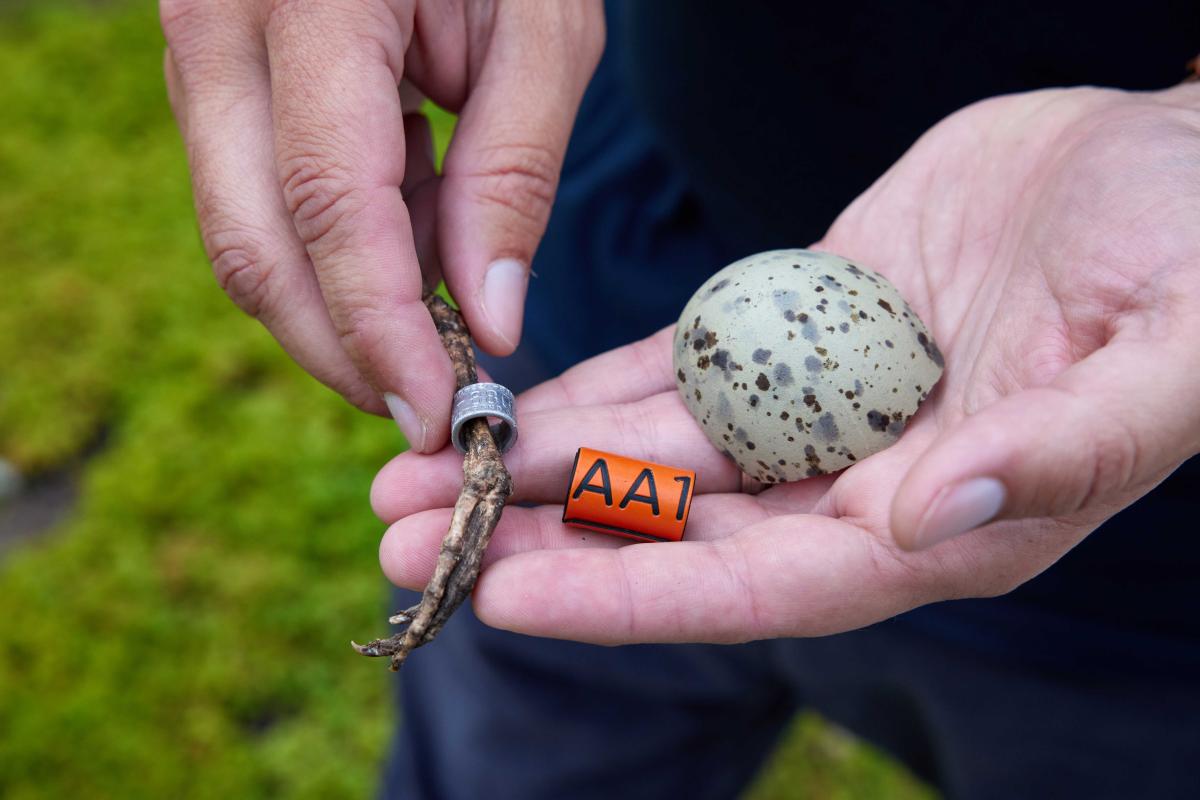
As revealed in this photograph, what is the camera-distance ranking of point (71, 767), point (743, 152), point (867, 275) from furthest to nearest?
point (71, 767)
point (743, 152)
point (867, 275)

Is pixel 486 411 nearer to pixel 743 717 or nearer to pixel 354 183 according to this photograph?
pixel 354 183

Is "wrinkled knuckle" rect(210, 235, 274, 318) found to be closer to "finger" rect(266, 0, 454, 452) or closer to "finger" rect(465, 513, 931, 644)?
"finger" rect(266, 0, 454, 452)

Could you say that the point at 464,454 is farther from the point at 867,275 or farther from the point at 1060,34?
the point at 1060,34

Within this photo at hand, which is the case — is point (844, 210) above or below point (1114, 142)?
below

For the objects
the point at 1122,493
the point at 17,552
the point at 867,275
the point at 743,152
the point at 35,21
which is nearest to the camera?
the point at 1122,493

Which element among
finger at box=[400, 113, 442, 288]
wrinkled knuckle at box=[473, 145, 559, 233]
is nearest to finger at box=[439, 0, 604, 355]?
wrinkled knuckle at box=[473, 145, 559, 233]

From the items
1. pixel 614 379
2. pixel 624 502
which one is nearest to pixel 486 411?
pixel 624 502

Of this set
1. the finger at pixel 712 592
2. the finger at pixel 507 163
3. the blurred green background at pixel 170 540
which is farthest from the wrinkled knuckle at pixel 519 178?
the blurred green background at pixel 170 540

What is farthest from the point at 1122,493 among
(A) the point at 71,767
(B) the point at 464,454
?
(A) the point at 71,767
